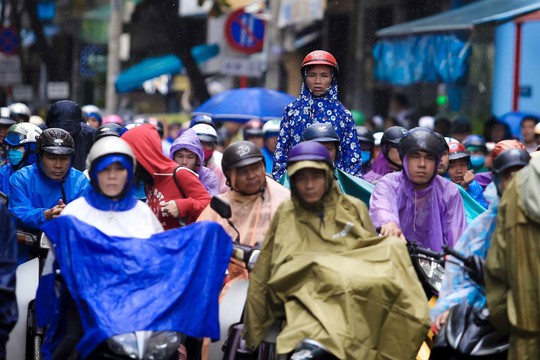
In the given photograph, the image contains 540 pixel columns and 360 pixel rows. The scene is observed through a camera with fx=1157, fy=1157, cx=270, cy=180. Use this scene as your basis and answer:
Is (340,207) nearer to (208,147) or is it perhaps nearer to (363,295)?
(363,295)

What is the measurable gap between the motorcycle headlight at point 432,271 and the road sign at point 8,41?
21.6 metres

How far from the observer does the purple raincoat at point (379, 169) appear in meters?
10.9

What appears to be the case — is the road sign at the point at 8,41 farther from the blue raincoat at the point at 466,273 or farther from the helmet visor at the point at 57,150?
the blue raincoat at the point at 466,273

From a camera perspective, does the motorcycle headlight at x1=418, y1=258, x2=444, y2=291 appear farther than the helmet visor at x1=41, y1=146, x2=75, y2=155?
No

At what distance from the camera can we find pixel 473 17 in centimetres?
1744

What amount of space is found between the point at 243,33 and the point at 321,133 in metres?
15.7

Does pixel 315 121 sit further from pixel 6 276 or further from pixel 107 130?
pixel 6 276

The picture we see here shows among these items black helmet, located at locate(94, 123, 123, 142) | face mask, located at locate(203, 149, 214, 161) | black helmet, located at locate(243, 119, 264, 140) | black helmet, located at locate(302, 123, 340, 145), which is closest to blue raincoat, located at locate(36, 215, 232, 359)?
black helmet, located at locate(302, 123, 340, 145)

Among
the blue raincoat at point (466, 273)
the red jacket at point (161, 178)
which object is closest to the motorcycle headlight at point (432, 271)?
the blue raincoat at point (466, 273)

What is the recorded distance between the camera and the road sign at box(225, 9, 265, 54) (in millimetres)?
24516

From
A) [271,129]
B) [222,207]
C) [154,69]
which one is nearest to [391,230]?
[222,207]

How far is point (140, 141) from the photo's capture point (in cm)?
880

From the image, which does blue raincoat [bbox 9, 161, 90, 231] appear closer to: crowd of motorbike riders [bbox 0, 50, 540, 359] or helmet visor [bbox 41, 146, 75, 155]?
crowd of motorbike riders [bbox 0, 50, 540, 359]

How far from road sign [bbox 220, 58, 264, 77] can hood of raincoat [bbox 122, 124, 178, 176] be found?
1394 cm
